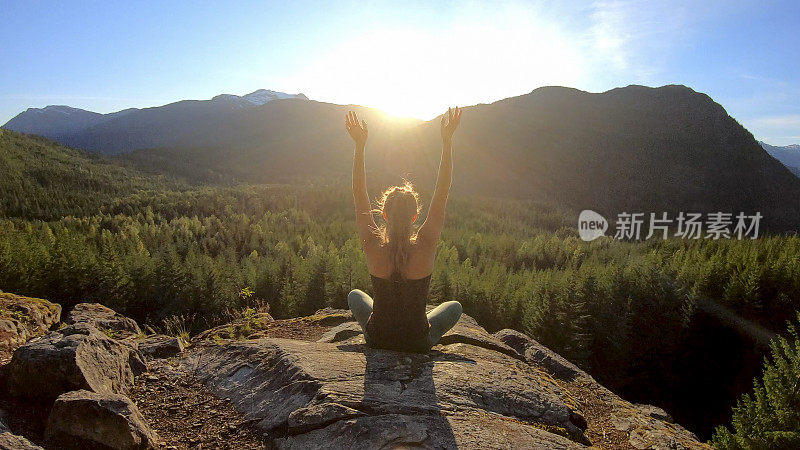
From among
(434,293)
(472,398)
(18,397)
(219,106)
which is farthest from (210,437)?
(219,106)

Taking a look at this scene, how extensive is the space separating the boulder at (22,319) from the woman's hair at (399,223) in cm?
302

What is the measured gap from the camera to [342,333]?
14.6ft

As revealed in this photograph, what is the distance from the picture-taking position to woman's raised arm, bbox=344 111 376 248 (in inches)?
121

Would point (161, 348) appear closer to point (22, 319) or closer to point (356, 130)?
point (22, 319)

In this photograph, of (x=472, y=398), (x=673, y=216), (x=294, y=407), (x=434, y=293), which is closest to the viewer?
Answer: (x=294, y=407)

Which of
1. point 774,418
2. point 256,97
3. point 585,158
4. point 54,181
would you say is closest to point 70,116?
point 256,97

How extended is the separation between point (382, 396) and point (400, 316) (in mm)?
831

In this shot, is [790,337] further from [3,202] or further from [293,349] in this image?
[3,202]

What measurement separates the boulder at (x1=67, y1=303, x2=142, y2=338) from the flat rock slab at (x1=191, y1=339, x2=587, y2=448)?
1.51 m

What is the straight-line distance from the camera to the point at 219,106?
121 m

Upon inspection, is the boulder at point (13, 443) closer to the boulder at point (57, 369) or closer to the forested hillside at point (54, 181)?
the boulder at point (57, 369)

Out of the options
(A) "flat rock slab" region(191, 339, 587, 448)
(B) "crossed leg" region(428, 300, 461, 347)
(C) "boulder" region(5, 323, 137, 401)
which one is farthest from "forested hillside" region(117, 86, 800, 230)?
(C) "boulder" region(5, 323, 137, 401)

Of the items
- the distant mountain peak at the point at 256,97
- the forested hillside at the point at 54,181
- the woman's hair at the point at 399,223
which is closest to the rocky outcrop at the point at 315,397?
the woman's hair at the point at 399,223

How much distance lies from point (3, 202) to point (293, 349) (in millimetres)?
23092
